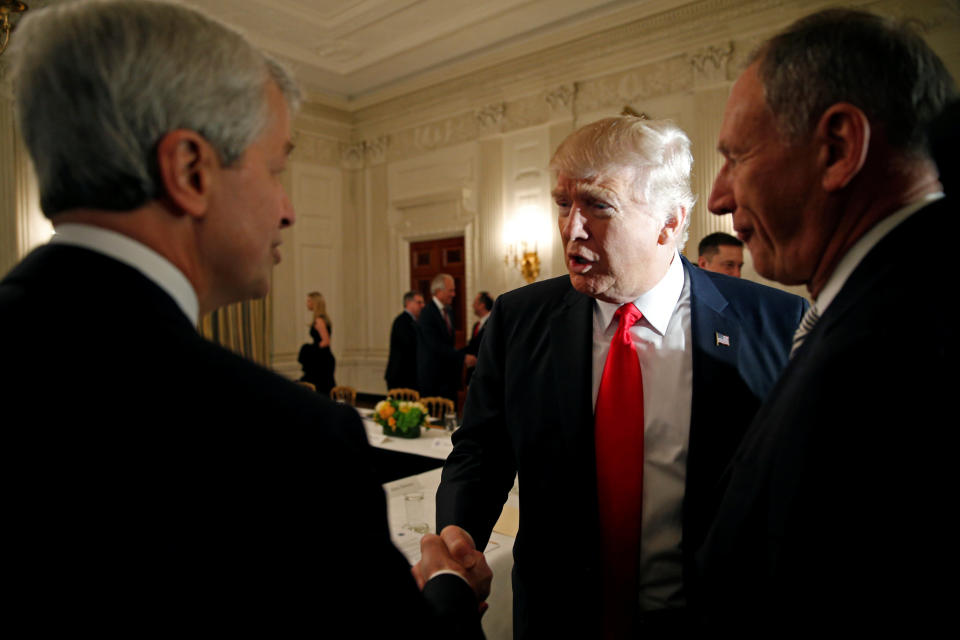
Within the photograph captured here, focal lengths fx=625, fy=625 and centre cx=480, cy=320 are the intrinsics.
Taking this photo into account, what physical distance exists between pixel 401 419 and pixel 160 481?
3578 millimetres

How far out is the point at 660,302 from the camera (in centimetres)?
150

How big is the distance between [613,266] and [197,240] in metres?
0.97

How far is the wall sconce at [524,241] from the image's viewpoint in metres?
7.86

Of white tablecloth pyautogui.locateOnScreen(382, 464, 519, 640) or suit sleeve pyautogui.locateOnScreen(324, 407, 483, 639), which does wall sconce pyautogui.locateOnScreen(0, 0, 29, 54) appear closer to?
white tablecloth pyautogui.locateOnScreen(382, 464, 519, 640)

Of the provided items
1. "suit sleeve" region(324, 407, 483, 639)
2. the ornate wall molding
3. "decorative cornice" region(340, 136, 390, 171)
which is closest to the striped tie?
"suit sleeve" region(324, 407, 483, 639)

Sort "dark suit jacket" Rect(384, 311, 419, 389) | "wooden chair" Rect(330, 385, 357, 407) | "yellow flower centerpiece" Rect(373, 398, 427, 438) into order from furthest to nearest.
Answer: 1. "dark suit jacket" Rect(384, 311, 419, 389)
2. "wooden chair" Rect(330, 385, 357, 407)
3. "yellow flower centerpiece" Rect(373, 398, 427, 438)

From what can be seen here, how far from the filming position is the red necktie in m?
1.33

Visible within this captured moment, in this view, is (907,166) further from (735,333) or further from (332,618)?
(332,618)

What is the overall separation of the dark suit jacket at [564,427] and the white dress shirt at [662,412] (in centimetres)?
5

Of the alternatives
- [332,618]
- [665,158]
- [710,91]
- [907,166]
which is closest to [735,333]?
[665,158]

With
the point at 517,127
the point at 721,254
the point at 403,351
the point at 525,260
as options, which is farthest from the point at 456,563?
the point at 517,127

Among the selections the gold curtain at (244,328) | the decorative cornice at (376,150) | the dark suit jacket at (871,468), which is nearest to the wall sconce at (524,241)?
the decorative cornice at (376,150)

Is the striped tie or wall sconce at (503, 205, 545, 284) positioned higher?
wall sconce at (503, 205, 545, 284)

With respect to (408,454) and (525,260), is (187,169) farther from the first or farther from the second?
(525,260)
